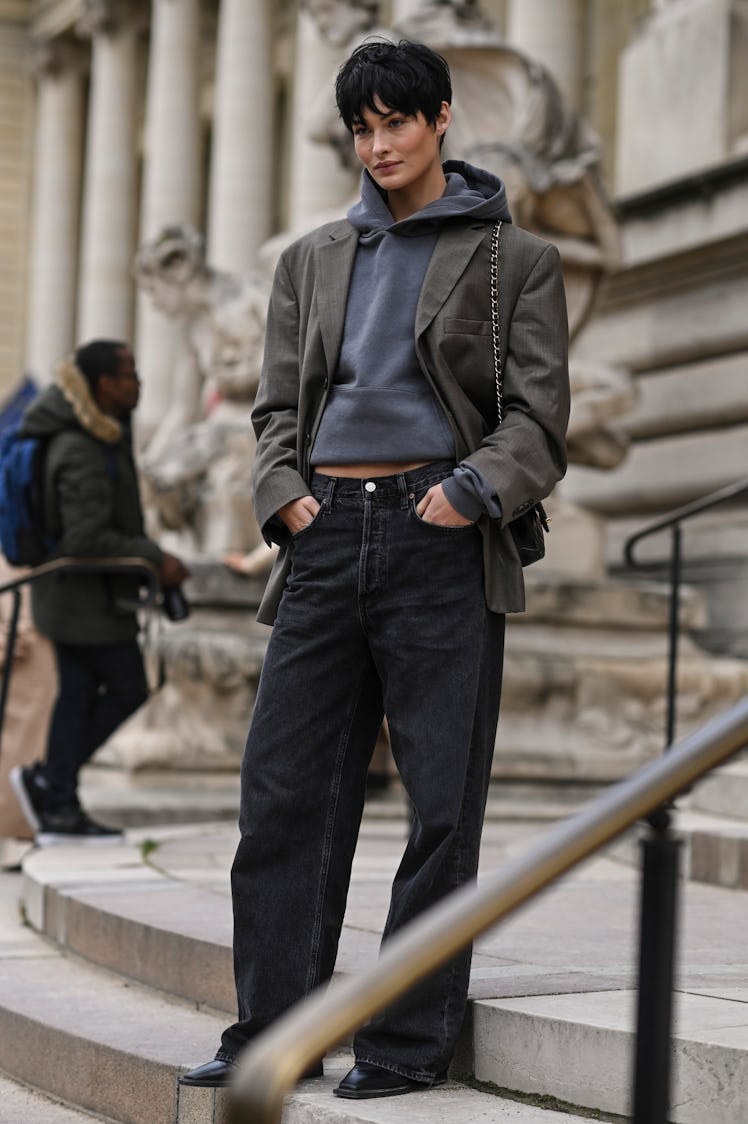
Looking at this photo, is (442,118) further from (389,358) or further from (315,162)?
(315,162)

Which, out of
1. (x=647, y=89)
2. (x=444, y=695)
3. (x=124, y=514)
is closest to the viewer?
(x=444, y=695)

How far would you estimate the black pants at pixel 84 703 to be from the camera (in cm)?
728

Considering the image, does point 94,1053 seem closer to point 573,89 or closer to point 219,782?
point 219,782

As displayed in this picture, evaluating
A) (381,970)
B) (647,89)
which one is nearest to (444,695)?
(381,970)

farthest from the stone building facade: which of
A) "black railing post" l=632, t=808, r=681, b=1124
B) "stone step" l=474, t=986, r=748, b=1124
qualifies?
"black railing post" l=632, t=808, r=681, b=1124

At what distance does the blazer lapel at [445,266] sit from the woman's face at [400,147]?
113 mm

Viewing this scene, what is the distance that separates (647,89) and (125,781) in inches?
242

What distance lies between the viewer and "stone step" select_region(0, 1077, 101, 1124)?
4305mm

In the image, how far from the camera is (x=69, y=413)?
7.22 m

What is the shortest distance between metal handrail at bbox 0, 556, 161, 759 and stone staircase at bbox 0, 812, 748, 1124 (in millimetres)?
957

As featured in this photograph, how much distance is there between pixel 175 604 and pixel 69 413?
92 cm

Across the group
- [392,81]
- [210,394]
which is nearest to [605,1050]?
[392,81]

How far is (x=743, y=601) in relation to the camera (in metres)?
12.0

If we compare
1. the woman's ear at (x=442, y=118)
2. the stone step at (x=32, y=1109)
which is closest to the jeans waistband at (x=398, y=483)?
the woman's ear at (x=442, y=118)
